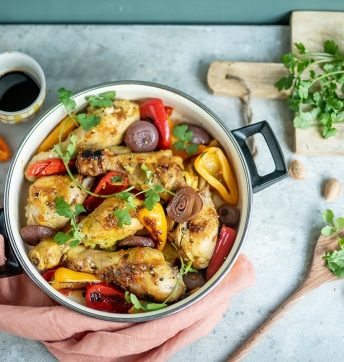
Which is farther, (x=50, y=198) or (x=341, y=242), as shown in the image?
(x=341, y=242)

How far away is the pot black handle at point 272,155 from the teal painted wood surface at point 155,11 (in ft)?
2.45

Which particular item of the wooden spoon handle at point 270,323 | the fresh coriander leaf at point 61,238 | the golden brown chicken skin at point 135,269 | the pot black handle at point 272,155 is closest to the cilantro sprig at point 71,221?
the fresh coriander leaf at point 61,238

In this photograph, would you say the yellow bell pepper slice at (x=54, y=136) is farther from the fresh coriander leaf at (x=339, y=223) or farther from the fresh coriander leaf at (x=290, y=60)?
the fresh coriander leaf at (x=339, y=223)

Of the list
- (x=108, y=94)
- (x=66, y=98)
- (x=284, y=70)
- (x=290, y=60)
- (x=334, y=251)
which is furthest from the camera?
(x=284, y=70)

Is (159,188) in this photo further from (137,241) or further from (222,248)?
(222,248)

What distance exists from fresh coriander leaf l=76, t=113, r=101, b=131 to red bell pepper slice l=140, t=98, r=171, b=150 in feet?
0.76

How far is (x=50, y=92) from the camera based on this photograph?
249cm

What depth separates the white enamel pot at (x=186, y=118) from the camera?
6.35 feet

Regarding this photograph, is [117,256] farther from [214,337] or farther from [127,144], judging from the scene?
[214,337]

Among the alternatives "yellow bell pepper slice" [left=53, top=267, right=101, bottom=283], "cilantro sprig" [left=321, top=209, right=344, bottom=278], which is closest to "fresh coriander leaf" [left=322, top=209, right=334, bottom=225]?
"cilantro sprig" [left=321, top=209, right=344, bottom=278]

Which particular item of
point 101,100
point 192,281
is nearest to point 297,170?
point 192,281

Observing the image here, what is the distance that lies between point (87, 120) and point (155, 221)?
51 centimetres

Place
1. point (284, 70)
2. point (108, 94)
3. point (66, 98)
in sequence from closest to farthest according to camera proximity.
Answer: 1. point (66, 98)
2. point (108, 94)
3. point (284, 70)

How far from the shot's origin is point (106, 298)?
2.04 metres
